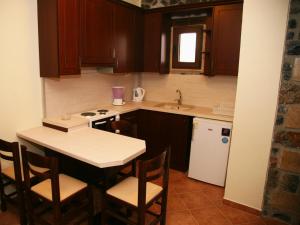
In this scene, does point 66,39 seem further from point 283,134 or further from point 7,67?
point 283,134

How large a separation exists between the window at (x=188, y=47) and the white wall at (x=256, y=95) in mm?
1249

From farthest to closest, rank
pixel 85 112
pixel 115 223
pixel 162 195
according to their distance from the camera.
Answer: pixel 85 112
pixel 115 223
pixel 162 195

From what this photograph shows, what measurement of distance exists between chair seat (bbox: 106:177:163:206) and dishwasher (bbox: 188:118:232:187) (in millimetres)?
1255

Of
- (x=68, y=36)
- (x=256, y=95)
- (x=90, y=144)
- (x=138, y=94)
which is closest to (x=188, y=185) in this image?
(x=256, y=95)

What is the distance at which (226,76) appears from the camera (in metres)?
3.30

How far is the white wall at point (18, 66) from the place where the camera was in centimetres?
224

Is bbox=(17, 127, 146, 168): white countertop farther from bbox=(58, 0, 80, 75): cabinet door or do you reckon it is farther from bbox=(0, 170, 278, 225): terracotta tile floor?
bbox=(0, 170, 278, 225): terracotta tile floor

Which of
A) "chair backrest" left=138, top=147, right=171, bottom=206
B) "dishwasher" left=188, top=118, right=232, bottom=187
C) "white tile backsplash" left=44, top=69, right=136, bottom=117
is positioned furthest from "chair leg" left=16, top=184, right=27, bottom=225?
"dishwasher" left=188, top=118, right=232, bottom=187

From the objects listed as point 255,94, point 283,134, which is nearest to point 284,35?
point 255,94

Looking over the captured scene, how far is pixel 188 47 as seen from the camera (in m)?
3.56

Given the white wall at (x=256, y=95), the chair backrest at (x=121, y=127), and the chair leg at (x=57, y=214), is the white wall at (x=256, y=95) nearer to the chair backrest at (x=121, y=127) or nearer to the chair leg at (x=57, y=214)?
the chair backrest at (x=121, y=127)

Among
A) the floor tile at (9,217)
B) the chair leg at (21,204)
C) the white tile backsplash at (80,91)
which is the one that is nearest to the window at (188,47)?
the white tile backsplash at (80,91)

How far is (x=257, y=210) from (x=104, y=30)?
2712 millimetres

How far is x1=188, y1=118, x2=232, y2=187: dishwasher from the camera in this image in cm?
282
